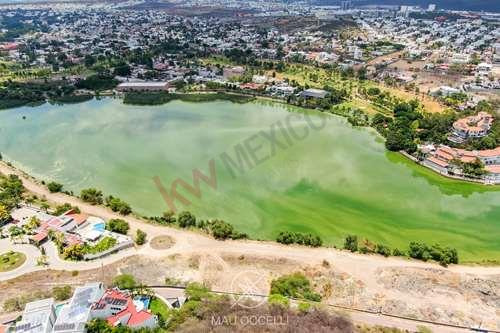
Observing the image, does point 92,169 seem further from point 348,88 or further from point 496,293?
point 348,88

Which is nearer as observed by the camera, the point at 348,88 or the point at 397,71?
the point at 348,88

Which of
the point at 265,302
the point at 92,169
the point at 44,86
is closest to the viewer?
the point at 265,302

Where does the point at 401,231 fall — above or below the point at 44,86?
below

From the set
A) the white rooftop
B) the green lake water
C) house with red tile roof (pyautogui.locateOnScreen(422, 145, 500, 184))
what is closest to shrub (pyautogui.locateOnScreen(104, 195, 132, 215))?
the green lake water

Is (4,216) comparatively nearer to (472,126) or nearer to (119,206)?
(119,206)

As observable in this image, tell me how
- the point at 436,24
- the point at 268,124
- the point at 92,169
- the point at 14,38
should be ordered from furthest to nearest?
the point at 436,24 → the point at 14,38 → the point at 268,124 → the point at 92,169

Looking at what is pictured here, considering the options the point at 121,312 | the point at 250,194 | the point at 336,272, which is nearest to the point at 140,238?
the point at 121,312

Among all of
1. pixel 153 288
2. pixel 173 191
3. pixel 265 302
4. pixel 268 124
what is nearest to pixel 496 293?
pixel 265 302

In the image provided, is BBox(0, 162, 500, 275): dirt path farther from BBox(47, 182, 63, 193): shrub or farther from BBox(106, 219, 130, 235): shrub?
BBox(47, 182, 63, 193): shrub
